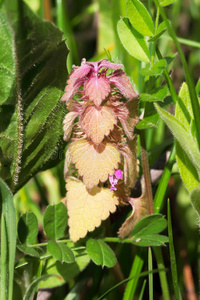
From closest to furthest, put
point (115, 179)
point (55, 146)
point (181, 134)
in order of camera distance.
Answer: point (181, 134) → point (115, 179) → point (55, 146)

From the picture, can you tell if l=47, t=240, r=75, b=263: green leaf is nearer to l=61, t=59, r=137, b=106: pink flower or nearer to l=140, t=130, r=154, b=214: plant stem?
l=140, t=130, r=154, b=214: plant stem

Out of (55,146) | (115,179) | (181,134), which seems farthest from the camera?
(55,146)

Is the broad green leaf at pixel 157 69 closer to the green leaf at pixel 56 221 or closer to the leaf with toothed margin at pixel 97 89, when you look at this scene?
the leaf with toothed margin at pixel 97 89

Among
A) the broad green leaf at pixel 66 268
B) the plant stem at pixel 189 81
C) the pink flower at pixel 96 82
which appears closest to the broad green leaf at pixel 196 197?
the plant stem at pixel 189 81

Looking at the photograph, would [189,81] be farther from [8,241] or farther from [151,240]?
[8,241]

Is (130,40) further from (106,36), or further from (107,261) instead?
(106,36)

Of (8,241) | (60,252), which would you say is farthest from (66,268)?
(8,241)

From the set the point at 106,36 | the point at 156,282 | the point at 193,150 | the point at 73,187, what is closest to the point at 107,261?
the point at 73,187
